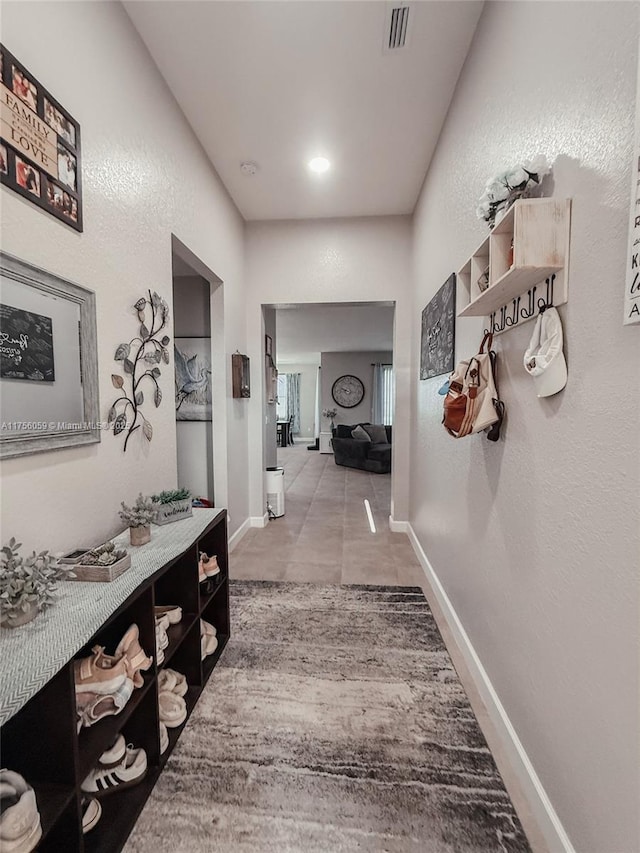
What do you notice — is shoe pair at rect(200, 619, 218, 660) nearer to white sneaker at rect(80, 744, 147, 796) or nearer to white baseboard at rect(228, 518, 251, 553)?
white sneaker at rect(80, 744, 147, 796)

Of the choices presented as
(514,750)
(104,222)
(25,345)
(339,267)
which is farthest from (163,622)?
(339,267)

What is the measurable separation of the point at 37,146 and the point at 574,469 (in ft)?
6.03

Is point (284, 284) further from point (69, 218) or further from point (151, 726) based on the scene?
point (151, 726)

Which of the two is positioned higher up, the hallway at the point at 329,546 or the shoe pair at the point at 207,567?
the shoe pair at the point at 207,567

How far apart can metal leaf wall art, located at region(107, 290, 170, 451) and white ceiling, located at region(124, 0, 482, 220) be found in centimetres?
119

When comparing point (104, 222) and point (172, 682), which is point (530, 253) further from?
point (172, 682)

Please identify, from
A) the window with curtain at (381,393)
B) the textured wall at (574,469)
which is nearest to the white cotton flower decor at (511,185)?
the textured wall at (574,469)

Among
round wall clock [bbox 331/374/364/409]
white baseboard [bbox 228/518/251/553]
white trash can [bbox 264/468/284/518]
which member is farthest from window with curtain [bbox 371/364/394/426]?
white baseboard [bbox 228/518/251/553]

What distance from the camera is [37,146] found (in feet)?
3.77

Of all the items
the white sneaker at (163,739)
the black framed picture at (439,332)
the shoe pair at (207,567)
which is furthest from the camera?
the black framed picture at (439,332)

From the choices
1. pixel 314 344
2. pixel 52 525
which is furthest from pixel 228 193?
pixel 314 344

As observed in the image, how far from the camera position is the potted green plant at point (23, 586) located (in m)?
0.89

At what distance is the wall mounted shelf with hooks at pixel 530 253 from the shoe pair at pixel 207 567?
161cm

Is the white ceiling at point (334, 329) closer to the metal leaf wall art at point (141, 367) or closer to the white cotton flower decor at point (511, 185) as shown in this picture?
the metal leaf wall art at point (141, 367)
